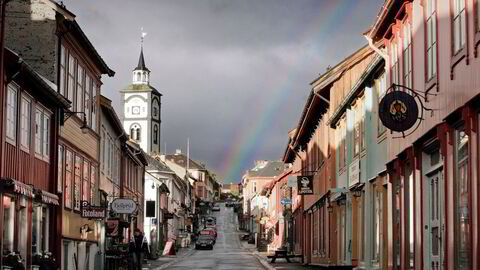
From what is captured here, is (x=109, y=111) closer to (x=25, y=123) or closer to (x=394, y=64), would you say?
(x=25, y=123)

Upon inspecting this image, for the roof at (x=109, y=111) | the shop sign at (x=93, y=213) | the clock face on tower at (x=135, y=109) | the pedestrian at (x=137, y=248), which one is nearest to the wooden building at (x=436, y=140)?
the shop sign at (x=93, y=213)

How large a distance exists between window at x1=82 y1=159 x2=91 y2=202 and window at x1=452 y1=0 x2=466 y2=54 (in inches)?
793

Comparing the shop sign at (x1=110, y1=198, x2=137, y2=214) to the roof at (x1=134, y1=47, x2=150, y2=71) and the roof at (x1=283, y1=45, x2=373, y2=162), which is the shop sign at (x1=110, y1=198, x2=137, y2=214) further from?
the roof at (x1=134, y1=47, x2=150, y2=71)

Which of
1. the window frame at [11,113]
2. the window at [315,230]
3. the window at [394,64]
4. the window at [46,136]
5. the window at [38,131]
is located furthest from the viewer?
the window at [315,230]

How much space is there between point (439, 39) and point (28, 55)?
49.7ft

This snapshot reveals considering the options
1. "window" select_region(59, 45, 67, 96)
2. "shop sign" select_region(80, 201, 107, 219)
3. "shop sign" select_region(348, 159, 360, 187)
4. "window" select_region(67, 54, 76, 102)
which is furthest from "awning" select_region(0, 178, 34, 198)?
"shop sign" select_region(348, 159, 360, 187)

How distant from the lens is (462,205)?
508 inches

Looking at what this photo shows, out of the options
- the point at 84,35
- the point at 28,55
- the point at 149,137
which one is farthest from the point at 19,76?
the point at 149,137

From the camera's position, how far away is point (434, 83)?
14703mm

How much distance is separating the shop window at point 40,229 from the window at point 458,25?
46.0 ft

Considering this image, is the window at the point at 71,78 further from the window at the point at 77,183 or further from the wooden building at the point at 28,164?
the window at the point at 77,183

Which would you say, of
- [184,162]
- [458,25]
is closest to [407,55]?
[458,25]

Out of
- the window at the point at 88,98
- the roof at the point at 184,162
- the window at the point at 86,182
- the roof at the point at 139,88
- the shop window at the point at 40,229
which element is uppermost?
the roof at the point at 139,88

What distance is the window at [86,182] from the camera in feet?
103
